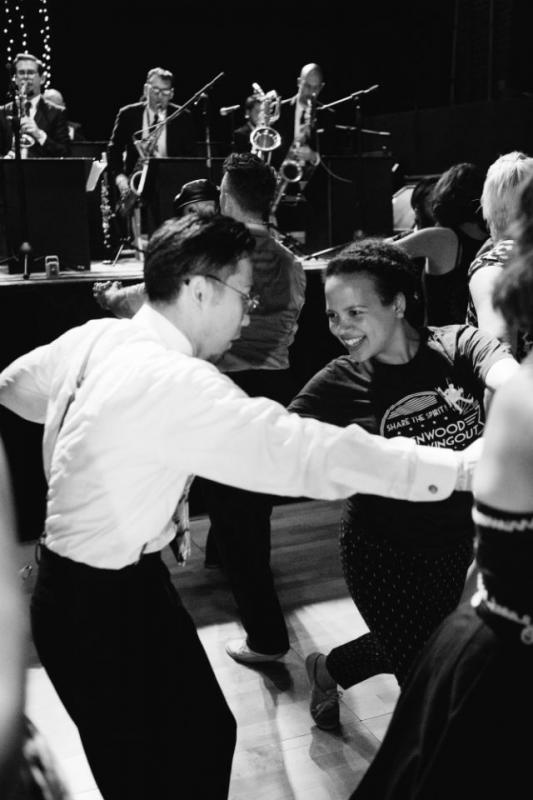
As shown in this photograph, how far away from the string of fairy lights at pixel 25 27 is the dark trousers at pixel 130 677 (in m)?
8.70

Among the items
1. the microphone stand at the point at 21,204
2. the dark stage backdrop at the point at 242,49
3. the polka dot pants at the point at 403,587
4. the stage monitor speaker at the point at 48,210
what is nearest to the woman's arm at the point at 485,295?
the polka dot pants at the point at 403,587

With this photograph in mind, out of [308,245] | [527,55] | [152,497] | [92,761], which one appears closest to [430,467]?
[152,497]

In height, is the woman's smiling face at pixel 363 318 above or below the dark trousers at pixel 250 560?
above

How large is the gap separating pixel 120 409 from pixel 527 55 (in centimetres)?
849

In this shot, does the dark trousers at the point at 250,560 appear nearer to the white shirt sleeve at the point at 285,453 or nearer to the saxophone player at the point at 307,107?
the white shirt sleeve at the point at 285,453

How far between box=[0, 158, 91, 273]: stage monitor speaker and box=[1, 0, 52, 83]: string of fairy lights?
4942mm

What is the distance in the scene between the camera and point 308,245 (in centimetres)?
630

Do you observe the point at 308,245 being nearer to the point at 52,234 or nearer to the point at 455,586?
the point at 52,234

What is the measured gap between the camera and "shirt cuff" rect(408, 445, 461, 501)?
1.37 meters

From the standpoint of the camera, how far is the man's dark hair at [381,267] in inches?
77.7

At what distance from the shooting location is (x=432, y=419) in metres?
1.91

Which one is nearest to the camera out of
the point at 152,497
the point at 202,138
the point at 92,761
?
the point at 152,497

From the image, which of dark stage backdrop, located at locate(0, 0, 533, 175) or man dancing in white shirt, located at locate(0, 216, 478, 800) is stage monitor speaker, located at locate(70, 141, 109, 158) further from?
man dancing in white shirt, located at locate(0, 216, 478, 800)

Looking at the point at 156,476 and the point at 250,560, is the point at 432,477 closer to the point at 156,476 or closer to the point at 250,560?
the point at 156,476
